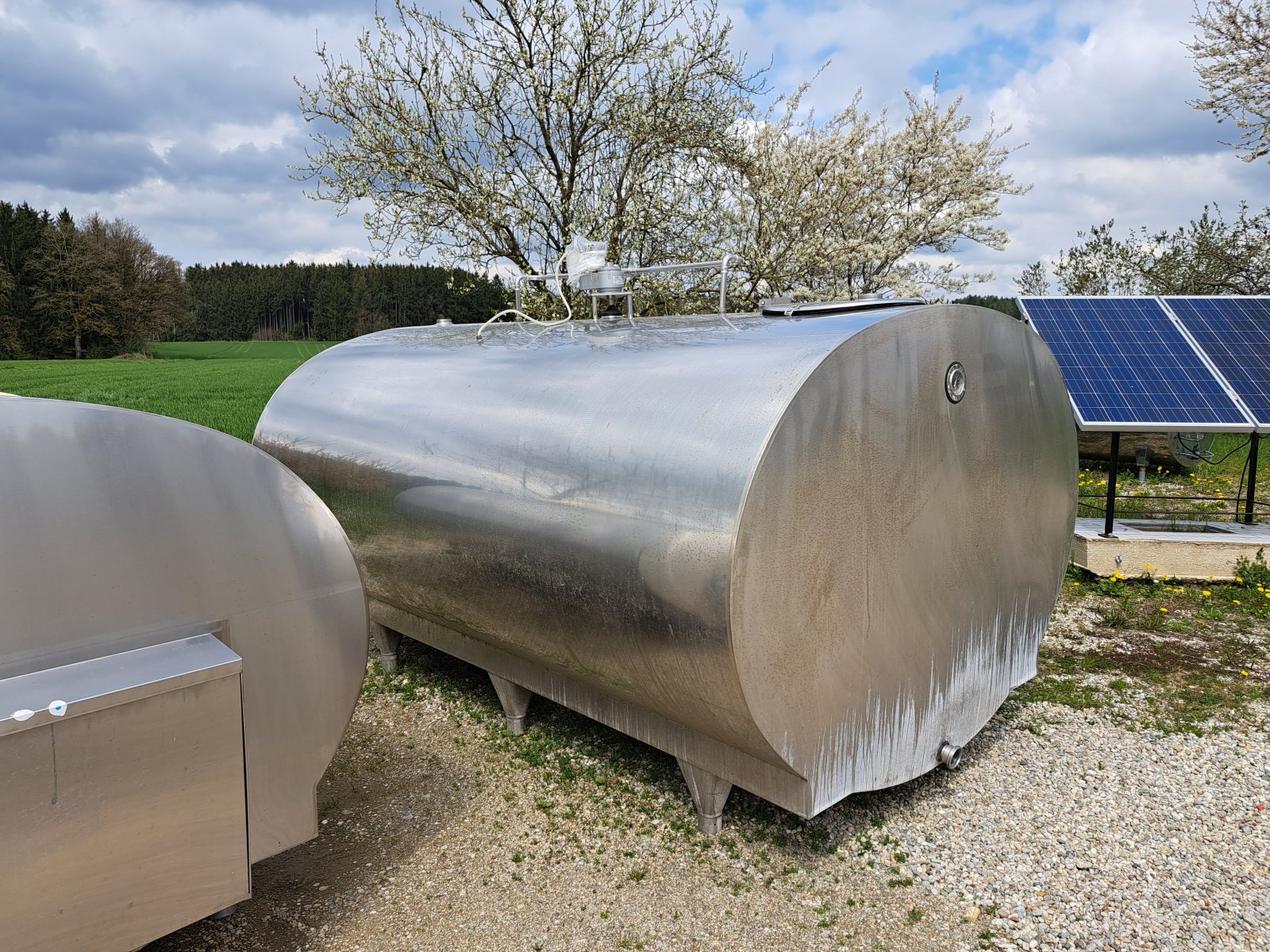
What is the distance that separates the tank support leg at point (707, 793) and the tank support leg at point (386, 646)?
102 inches

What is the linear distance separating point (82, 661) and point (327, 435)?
269cm

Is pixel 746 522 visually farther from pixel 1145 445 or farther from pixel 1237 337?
pixel 1145 445

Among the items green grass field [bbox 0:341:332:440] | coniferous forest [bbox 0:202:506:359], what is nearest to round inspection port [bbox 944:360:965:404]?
green grass field [bbox 0:341:332:440]

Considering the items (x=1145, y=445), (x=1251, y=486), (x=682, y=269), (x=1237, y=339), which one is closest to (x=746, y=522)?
(x=682, y=269)

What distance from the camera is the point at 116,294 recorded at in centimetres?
3688

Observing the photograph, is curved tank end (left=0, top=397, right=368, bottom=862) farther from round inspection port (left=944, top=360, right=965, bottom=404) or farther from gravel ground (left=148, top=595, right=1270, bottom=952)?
round inspection port (left=944, top=360, right=965, bottom=404)

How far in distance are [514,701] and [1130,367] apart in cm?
599

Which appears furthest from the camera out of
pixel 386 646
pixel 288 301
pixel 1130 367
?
pixel 288 301

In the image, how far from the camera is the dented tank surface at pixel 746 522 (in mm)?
2953

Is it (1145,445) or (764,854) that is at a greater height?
(1145,445)

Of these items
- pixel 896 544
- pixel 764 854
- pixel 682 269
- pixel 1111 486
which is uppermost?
pixel 682 269

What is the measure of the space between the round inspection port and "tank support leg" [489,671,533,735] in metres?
2.54

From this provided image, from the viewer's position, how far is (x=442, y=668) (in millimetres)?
5625

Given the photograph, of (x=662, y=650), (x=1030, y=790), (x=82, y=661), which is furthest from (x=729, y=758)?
(x=82, y=661)
